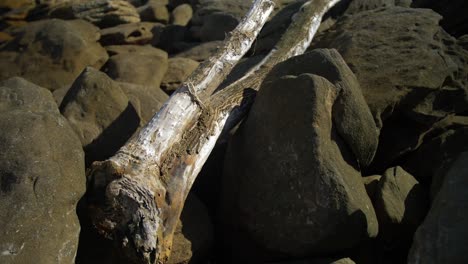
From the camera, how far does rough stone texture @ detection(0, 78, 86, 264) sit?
3.08 metres

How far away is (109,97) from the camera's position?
4.76 m

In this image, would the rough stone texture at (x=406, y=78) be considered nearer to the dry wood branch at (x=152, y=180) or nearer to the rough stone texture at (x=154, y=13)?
the dry wood branch at (x=152, y=180)

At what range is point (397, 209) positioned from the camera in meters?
3.84

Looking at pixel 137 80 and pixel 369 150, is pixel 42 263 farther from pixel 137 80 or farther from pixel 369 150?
pixel 137 80

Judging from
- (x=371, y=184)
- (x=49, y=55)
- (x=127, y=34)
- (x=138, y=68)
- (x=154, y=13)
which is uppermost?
(x=371, y=184)

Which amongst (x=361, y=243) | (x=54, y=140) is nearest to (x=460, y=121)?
(x=361, y=243)

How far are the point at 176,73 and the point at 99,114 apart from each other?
2684 mm

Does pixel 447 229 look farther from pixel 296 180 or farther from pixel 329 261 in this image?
pixel 296 180

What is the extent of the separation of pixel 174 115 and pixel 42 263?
59.4 inches

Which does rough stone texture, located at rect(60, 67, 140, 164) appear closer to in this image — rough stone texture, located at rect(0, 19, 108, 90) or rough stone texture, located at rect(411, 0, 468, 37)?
rough stone texture, located at rect(0, 19, 108, 90)

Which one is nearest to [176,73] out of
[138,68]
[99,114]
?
[138,68]

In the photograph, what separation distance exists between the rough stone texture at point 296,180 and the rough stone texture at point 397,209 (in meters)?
0.22

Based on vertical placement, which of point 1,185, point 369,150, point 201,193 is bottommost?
point 201,193

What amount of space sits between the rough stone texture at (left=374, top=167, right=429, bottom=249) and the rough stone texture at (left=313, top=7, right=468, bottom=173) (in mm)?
720
